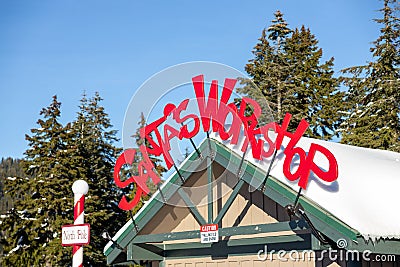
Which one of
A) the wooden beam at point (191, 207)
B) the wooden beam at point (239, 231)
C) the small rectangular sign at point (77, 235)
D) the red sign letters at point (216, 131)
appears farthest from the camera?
the wooden beam at point (191, 207)

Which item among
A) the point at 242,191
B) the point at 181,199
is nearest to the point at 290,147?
the point at 242,191

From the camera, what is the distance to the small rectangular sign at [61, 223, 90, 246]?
7.02 metres

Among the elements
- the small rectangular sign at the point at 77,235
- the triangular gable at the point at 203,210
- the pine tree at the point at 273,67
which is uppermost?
the pine tree at the point at 273,67

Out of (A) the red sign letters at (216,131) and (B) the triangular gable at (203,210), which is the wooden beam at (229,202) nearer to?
(B) the triangular gable at (203,210)

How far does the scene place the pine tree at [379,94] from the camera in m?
22.8

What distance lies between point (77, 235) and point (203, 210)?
314 cm

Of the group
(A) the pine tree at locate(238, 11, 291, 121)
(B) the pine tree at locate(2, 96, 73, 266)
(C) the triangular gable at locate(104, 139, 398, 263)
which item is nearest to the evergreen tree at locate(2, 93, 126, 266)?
(B) the pine tree at locate(2, 96, 73, 266)

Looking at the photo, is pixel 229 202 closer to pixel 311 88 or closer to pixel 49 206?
pixel 49 206

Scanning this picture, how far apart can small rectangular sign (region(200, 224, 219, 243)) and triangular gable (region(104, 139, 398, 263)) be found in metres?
0.21

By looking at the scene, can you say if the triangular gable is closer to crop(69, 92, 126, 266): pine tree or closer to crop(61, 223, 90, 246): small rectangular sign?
crop(61, 223, 90, 246): small rectangular sign

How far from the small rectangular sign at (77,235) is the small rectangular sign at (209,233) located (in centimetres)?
234

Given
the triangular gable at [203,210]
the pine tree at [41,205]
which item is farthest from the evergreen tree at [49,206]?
the triangular gable at [203,210]

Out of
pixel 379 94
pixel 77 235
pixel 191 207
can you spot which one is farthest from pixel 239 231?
pixel 379 94

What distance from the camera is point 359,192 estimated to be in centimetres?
808
